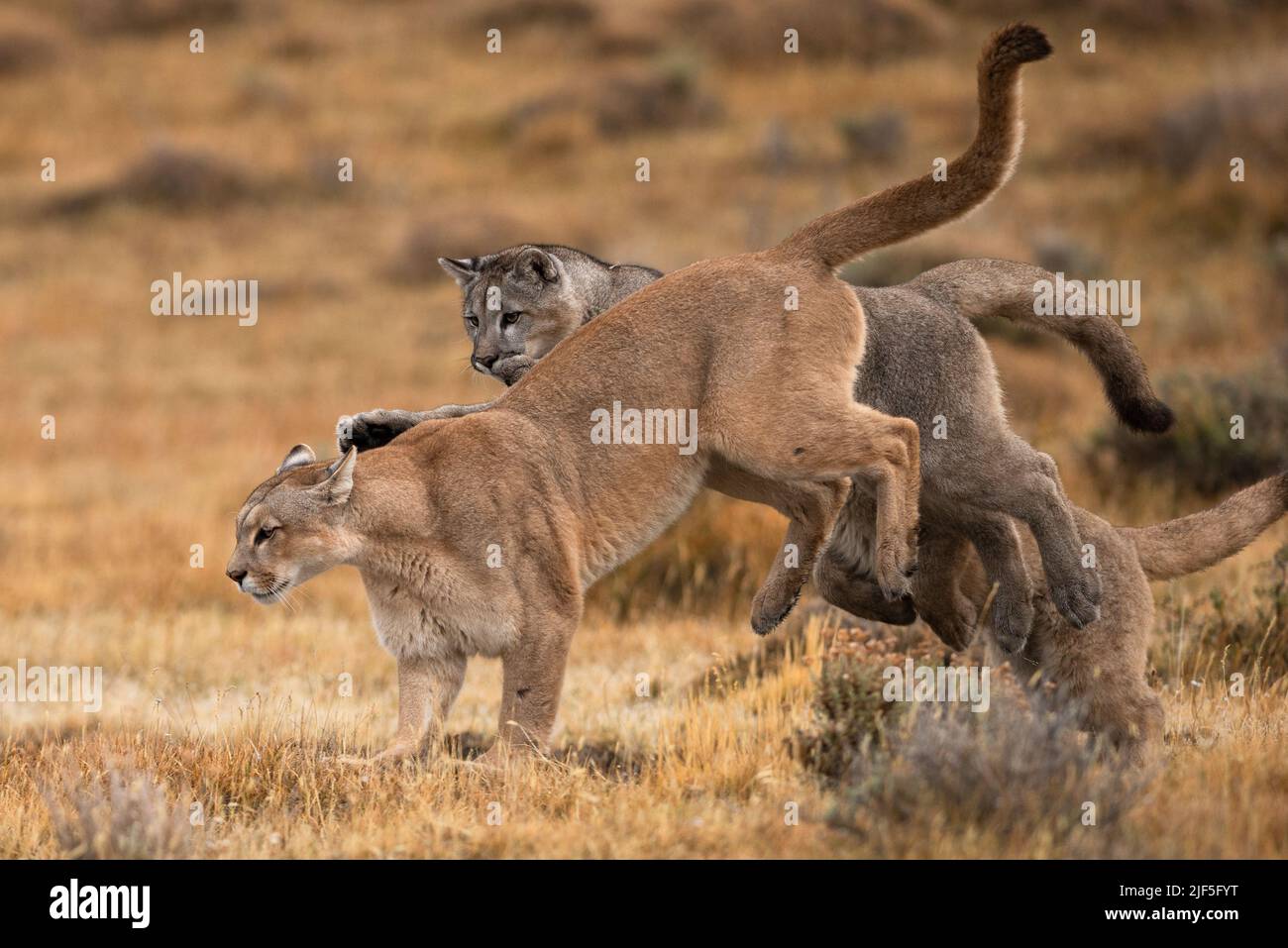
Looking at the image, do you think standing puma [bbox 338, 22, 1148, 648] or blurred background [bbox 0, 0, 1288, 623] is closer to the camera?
standing puma [bbox 338, 22, 1148, 648]

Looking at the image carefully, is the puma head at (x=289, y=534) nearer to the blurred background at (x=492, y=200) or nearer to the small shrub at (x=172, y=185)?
the blurred background at (x=492, y=200)

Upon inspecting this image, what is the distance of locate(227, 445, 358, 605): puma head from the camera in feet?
20.8

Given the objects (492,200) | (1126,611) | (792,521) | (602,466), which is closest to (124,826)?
(602,466)

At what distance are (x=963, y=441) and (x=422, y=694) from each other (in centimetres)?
238

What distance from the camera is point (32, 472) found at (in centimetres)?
1582

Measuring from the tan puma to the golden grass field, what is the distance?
1.81 ft

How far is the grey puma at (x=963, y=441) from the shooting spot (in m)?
6.61

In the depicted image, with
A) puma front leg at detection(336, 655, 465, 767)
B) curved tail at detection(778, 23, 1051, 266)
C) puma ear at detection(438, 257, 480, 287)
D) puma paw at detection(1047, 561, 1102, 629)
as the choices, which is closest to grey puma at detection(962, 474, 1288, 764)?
puma paw at detection(1047, 561, 1102, 629)

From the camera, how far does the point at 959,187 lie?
6.46 metres

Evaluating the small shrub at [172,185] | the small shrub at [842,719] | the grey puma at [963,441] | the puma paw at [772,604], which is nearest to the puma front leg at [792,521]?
the puma paw at [772,604]

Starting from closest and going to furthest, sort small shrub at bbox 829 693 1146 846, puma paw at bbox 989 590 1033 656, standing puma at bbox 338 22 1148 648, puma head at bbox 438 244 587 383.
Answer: small shrub at bbox 829 693 1146 846, standing puma at bbox 338 22 1148 648, puma paw at bbox 989 590 1033 656, puma head at bbox 438 244 587 383

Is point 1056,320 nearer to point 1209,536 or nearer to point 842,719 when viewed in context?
point 1209,536

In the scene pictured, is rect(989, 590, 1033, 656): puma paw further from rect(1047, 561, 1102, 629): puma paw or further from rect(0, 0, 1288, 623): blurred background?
rect(0, 0, 1288, 623): blurred background

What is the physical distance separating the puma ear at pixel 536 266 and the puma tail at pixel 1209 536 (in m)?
2.93
